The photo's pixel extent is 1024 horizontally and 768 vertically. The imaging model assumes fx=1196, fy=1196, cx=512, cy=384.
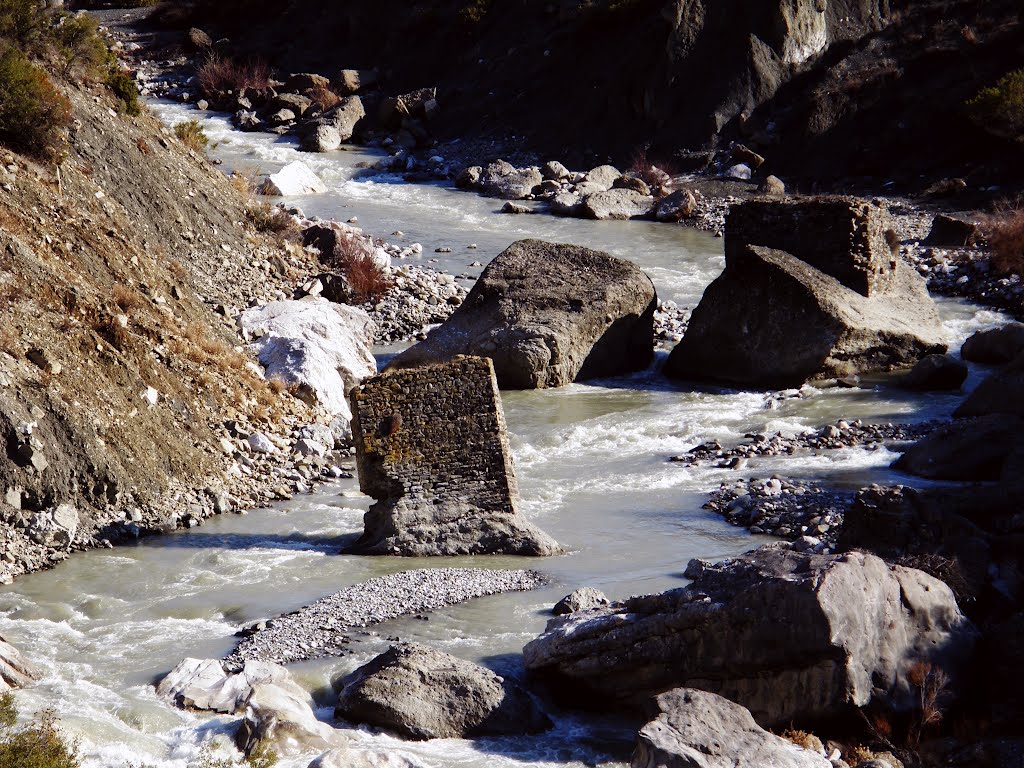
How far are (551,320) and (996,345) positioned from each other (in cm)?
666

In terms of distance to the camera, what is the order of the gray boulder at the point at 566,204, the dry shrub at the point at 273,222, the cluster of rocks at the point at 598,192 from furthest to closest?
the gray boulder at the point at 566,204
the cluster of rocks at the point at 598,192
the dry shrub at the point at 273,222

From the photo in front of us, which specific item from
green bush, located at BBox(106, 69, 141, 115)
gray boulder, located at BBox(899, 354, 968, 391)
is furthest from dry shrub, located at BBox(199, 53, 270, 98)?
gray boulder, located at BBox(899, 354, 968, 391)

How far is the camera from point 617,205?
28656 mm

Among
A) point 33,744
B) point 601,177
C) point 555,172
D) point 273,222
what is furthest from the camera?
point 555,172

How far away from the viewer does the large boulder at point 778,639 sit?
24.3 feet

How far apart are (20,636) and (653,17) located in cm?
3197

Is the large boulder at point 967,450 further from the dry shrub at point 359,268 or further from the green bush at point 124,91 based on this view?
the green bush at point 124,91

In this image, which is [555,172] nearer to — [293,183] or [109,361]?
[293,183]

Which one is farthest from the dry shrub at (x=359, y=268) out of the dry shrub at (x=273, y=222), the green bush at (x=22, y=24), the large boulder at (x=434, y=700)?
the large boulder at (x=434, y=700)

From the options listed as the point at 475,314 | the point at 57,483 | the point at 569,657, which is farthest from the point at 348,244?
the point at 569,657

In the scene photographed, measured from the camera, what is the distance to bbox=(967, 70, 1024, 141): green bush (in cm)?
2878

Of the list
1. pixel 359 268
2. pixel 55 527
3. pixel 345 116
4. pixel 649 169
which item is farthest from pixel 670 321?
pixel 345 116

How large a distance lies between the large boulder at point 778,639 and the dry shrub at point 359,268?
1225 centimetres

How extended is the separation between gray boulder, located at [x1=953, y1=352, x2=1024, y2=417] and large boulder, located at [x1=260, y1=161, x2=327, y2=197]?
17487 mm
